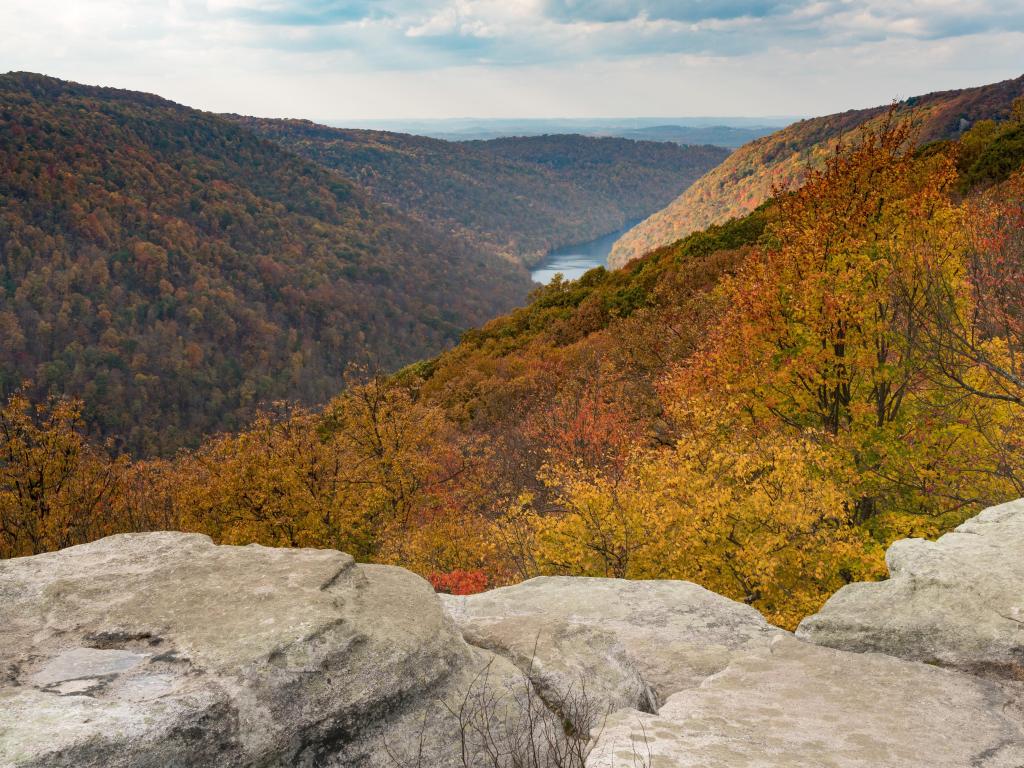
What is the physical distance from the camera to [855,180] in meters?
20.1

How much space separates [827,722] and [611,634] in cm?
305

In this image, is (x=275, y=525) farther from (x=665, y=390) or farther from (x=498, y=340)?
(x=498, y=340)

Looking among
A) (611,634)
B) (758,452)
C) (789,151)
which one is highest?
(789,151)

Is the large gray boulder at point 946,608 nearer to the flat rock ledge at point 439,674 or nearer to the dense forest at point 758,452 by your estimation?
the flat rock ledge at point 439,674

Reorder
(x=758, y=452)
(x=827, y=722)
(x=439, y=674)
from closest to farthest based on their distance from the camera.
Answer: (x=827, y=722), (x=439, y=674), (x=758, y=452)

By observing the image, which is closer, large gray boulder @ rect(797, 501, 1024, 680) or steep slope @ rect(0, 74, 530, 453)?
large gray boulder @ rect(797, 501, 1024, 680)

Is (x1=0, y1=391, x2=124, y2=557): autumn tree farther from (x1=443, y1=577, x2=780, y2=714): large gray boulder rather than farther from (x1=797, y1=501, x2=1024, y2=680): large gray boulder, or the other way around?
(x1=797, y1=501, x2=1024, y2=680): large gray boulder

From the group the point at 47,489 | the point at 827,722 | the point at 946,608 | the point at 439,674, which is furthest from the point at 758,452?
the point at 47,489

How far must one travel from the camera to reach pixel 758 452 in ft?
56.7

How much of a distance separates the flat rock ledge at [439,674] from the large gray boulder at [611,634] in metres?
0.05

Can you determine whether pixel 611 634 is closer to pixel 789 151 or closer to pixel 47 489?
pixel 47 489

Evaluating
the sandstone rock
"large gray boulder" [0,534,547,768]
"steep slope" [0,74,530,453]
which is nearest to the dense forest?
the sandstone rock

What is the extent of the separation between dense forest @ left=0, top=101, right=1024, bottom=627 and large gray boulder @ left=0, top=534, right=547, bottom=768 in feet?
29.0

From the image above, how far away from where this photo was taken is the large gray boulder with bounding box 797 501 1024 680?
27.1 feet
